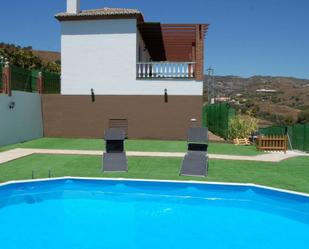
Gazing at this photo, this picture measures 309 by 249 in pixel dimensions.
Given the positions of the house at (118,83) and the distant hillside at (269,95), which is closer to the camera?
the house at (118,83)

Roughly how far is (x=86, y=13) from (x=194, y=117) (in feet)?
29.5

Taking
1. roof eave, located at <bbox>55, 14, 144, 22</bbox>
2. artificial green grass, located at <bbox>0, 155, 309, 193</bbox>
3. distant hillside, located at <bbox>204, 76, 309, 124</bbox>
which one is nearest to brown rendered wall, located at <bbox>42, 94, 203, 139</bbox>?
roof eave, located at <bbox>55, 14, 144, 22</bbox>

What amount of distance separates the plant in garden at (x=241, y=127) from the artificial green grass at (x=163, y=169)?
20.2ft

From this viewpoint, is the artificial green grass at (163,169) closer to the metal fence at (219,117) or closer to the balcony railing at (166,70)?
the balcony railing at (166,70)

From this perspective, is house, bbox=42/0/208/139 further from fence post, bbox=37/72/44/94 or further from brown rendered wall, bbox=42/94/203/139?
fence post, bbox=37/72/44/94

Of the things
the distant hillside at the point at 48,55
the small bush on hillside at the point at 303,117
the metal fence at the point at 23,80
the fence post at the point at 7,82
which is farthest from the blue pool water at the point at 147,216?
the distant hillside at the point at 48,55

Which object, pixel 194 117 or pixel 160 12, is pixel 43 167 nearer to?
pixel 194 117

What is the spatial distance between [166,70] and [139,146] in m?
5.27

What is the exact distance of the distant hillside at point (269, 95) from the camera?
219 ft

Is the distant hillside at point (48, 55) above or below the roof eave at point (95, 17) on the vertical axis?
above

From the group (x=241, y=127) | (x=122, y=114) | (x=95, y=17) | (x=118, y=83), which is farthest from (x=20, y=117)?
(x=241, y=127)

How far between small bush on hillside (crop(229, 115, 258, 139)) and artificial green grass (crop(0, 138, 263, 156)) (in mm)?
1480

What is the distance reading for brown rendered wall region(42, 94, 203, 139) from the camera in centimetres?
2133

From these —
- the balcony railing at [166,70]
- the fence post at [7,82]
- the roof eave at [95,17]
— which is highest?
the roof eave at [95,17]
